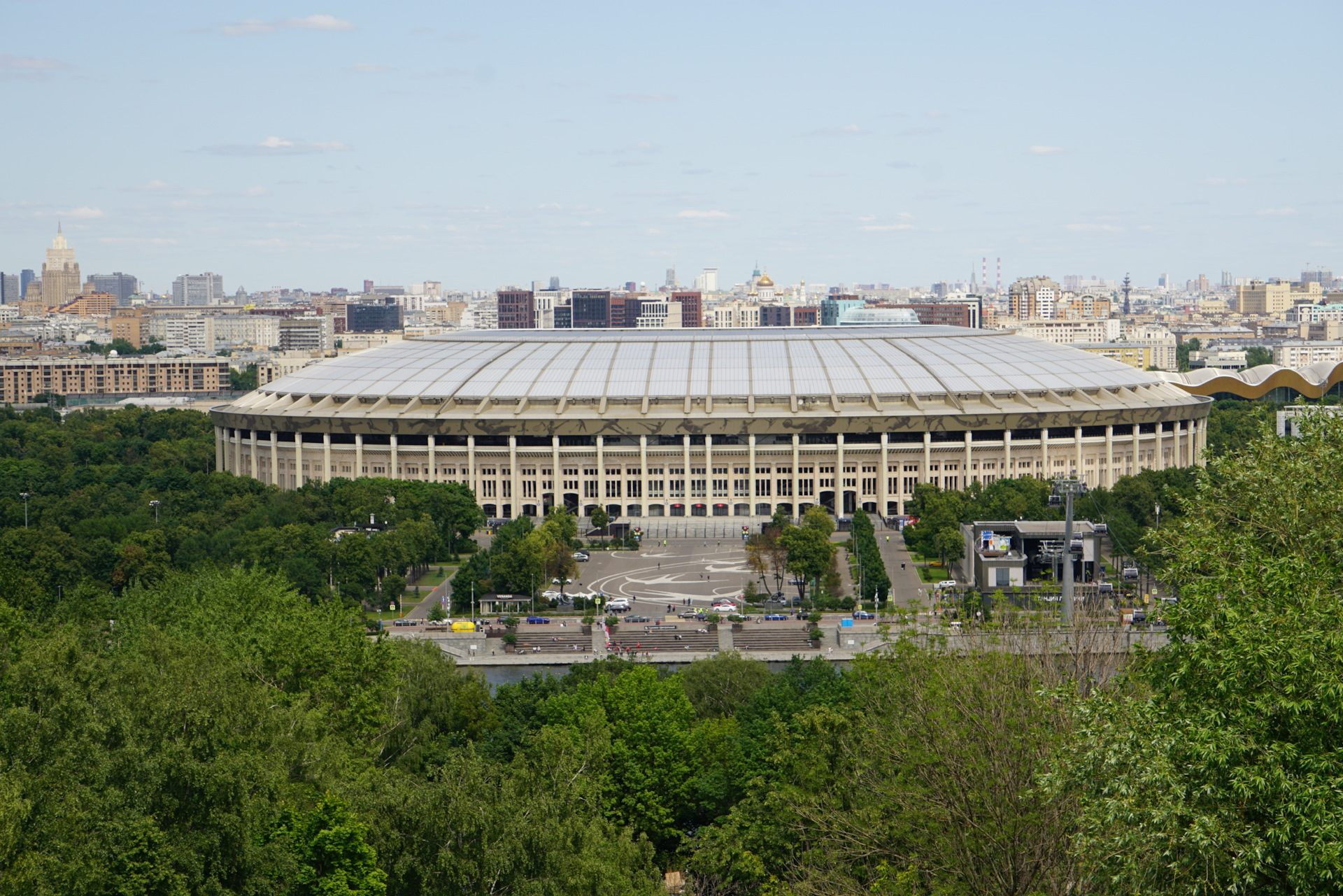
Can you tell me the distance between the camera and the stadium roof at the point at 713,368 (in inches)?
3706

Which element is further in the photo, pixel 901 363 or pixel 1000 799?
pixel 901 363

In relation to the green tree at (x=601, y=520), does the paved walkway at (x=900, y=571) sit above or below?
below

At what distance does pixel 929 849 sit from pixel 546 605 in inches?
1531

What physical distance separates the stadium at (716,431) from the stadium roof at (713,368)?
0.21m

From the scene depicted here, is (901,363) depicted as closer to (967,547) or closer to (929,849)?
(967,547)

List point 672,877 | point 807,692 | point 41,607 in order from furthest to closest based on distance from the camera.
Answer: point 41,607 → point 807,692 → point 672,877

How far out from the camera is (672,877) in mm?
34656

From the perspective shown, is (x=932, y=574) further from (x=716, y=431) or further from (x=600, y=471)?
(x=600, y=471)

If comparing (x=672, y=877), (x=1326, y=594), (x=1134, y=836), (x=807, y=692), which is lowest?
(x=672, y=877)

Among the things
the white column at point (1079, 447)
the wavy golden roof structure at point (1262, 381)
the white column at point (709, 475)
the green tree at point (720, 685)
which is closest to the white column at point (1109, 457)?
the white column at point (1079, 447)

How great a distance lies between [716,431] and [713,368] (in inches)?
334

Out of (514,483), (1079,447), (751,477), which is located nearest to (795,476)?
(751,477)

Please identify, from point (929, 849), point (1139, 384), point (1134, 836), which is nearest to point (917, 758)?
point (929, 849)

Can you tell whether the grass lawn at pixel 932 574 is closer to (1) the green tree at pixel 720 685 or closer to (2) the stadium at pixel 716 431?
(2) the stadium at pixel 716 431
